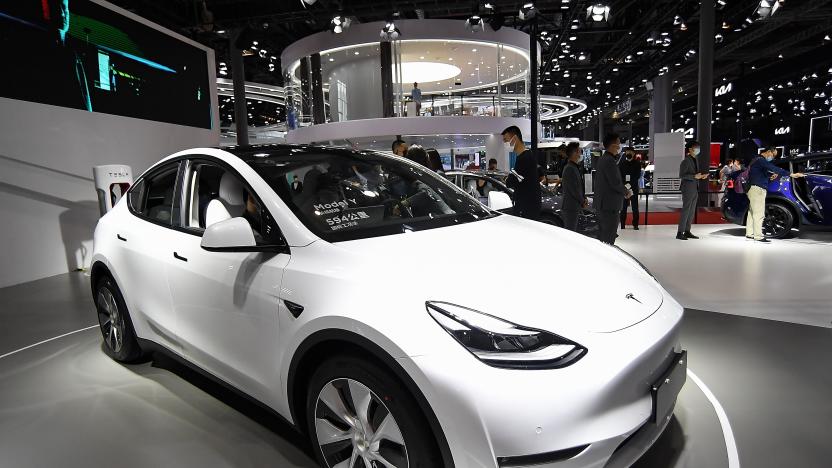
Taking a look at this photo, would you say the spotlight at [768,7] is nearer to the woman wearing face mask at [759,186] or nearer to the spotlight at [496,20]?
the woman wearing face mask at [759,186]

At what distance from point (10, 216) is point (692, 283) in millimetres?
7328

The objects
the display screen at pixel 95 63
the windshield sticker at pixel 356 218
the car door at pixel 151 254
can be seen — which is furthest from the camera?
the display screen at pixel 95 63

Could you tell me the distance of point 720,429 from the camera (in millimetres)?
2168

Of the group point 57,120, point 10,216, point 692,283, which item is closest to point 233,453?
point 692,283

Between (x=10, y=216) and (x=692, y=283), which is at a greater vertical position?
(x=10, y=216)

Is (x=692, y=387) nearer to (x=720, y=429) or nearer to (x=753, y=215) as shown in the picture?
(x=720, y=429)

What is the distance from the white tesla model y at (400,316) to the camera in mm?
1336

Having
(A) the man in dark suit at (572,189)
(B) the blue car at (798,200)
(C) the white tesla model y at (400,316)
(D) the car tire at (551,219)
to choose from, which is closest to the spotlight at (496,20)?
(B) the blue car at (798,200)

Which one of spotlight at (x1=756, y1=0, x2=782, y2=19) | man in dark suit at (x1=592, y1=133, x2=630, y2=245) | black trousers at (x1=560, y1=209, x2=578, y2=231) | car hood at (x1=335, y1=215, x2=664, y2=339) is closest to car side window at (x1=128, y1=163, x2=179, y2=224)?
car hood at (x1=335, y1=215, x2=664, y2=339)

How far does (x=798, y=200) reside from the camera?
23.0 feet

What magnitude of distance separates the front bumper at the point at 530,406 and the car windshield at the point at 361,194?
701 millimetres

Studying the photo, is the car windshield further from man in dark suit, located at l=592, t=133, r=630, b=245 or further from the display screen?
the display screen

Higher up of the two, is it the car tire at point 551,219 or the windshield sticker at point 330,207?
the windshield sticker at point 330,207

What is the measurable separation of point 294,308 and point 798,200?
7902 millimetres
